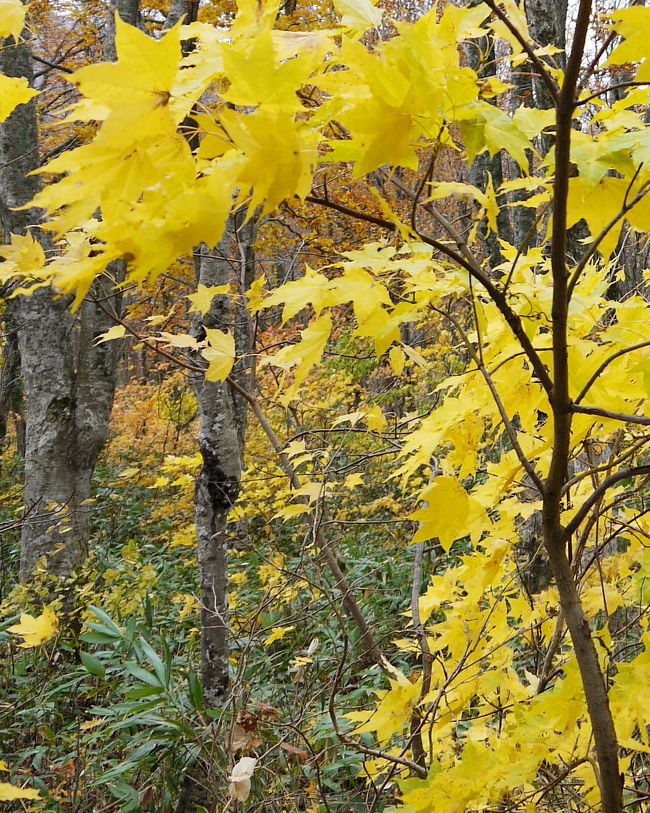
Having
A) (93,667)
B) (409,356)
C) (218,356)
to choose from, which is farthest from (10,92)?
(93,667)

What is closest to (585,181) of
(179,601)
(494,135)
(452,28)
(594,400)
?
(494,135)

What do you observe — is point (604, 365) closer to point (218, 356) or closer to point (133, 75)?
point (133, 75)

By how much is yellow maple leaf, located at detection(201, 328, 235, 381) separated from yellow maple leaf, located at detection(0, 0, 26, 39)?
2.00ft

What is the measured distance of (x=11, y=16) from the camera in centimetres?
88

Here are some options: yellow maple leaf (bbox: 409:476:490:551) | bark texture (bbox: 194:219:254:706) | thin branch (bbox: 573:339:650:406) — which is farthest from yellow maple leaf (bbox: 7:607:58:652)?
thin branch (bbox: 573:339:650:406)

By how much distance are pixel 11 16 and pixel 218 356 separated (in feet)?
2.41

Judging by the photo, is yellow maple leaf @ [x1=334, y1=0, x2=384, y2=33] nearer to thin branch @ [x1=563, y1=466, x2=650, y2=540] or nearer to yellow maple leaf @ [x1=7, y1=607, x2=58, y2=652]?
thin branch @ [x1=563, y1=466, x2=650, y2=540]

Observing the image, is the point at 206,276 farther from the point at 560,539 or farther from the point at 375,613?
the point at 375,613

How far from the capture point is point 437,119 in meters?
0.77

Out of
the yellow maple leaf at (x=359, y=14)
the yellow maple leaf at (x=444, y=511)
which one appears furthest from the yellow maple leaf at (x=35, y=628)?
the yellow maple leaf at (x=359, y=14)

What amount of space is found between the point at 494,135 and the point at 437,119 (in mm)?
87

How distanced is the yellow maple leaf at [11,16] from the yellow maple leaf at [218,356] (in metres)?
0.61

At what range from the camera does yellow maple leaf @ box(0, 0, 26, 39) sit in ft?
2.85

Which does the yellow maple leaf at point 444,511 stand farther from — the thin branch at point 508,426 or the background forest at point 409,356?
the thin branch at point 508,426
